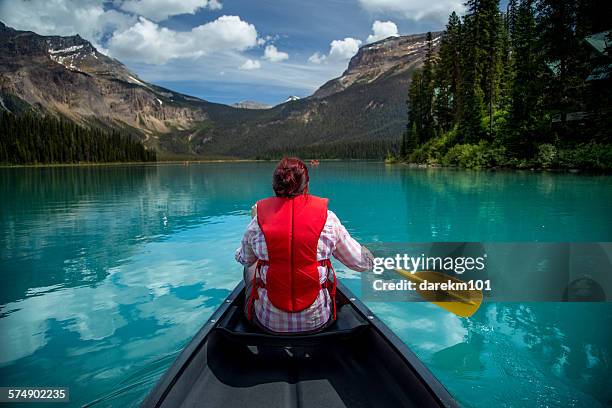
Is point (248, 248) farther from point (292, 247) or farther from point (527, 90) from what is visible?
point (527, 90)

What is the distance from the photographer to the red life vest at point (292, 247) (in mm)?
3557

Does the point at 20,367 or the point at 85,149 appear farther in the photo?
the point at 85,149

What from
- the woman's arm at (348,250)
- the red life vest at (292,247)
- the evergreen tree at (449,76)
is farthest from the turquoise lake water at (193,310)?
the evergreen tree at (449,76)

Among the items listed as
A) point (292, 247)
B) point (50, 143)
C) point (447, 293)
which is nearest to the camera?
point (292, 247)

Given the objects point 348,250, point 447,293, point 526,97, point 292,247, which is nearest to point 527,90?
point 526,97

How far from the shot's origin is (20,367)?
5.96 metres

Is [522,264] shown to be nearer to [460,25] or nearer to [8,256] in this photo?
[8,256]

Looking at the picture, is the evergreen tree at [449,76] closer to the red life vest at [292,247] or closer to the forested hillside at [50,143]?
the red life vest at [292,247]

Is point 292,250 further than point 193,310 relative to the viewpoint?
No

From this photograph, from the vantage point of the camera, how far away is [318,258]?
3.74 meters

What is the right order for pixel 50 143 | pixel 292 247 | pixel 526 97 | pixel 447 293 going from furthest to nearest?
1. pixel 50 143
2. pixel 526 97
3. pixel 447 293
4. pixel 292 247

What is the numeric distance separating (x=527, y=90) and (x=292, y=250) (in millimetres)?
44321

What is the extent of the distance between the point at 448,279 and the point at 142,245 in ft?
36.0

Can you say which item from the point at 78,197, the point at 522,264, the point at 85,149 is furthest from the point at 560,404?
the point at 85,149
